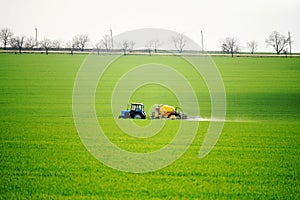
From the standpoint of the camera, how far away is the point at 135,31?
18.1 m

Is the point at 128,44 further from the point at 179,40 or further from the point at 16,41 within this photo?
the point at 16,41

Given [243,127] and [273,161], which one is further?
[243,127]

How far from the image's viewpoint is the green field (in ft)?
32.9

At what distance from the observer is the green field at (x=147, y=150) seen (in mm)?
10016

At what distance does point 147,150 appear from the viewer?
15.0m

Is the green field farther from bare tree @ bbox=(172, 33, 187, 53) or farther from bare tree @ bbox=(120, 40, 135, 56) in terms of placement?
bare tree @ bbox=(172, 33, 187, 53)

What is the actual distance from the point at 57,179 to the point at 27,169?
4.84ft

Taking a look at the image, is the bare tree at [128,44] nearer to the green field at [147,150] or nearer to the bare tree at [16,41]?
the green field at [147,150]

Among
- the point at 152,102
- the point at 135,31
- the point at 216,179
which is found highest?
the point at 135,31

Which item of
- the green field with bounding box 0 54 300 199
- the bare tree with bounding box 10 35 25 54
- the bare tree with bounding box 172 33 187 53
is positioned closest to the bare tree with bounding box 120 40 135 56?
the bare tree with bounding box 172 33 187 53

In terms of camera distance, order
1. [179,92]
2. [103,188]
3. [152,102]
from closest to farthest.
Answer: [103,188]
[152,102]
[179,92]

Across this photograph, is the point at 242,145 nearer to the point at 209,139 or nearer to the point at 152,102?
the point at 209,139

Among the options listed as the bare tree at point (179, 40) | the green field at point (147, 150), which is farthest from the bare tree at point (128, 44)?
the green field at point (147, 150)

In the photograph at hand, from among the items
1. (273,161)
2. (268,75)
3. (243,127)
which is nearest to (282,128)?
(243,127)
